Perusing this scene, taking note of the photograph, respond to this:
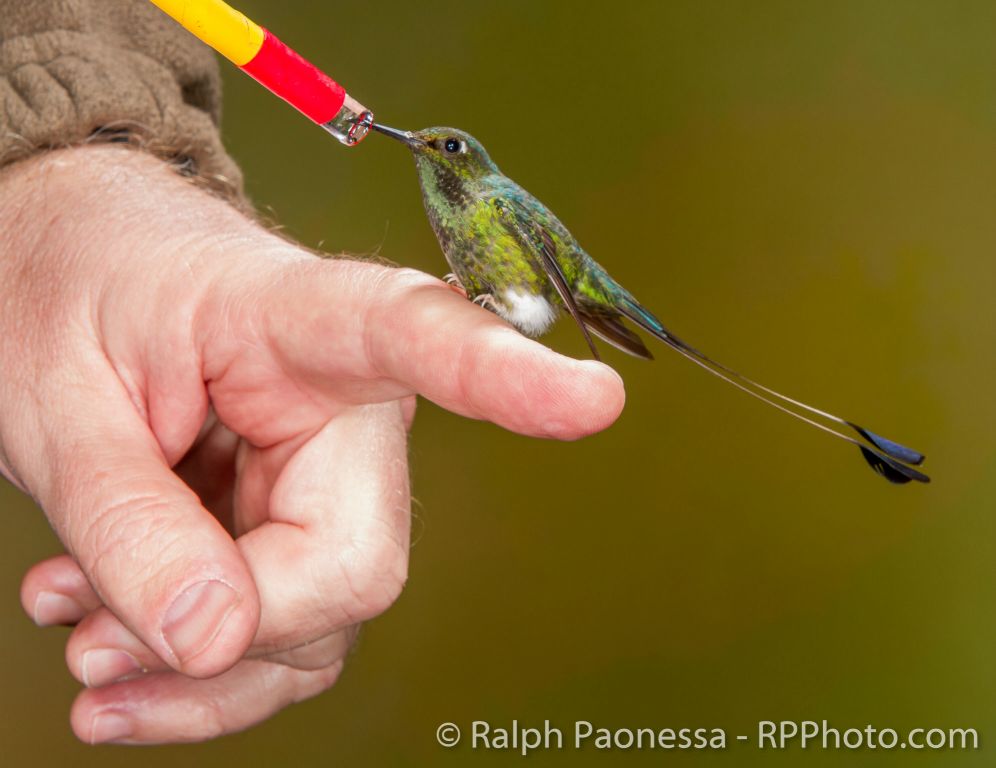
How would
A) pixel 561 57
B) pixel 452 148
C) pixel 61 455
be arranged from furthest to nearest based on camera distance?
pixel 561 57 < pixel 61 455 < pixel 452 148

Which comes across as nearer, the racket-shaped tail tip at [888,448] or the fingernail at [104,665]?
the racket-shaped tail tip at [888,448]

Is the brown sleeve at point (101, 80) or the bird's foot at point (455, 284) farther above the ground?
the brown sleeve at point (101, 80)

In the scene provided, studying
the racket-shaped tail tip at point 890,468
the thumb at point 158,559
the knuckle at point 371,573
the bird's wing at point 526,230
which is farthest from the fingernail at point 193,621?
the racket-shaped tail tip at point 890,468

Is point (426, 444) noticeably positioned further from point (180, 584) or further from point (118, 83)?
point (180, 584)

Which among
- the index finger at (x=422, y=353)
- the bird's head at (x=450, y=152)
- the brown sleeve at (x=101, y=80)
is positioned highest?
the brown sleeve at (x=101, y=80)

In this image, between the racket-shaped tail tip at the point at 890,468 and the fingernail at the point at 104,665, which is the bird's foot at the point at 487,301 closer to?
the racket-shaped tail tip at the point at 890,468

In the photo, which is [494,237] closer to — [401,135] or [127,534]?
[401,135]

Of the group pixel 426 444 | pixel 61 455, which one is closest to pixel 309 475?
pixel 61 455
